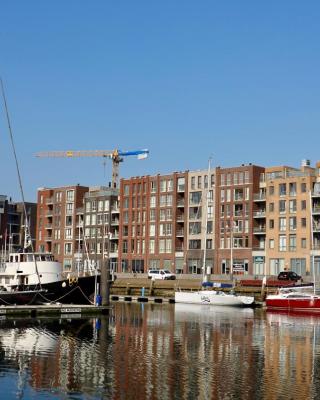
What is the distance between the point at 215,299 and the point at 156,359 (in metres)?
55.9

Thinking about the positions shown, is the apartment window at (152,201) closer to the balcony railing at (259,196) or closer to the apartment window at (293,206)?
the balcony railing at (259,196)

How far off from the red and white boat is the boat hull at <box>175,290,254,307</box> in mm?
4882

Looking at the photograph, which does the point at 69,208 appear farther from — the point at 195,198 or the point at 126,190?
the point at 195,198

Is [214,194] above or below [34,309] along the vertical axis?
above

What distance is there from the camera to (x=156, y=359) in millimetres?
39625

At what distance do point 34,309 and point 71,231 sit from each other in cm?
11066

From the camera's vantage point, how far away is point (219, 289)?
344ft

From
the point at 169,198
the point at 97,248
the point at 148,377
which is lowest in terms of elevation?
the point at 148,377

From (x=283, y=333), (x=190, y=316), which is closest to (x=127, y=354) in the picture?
(x=283, y=333)

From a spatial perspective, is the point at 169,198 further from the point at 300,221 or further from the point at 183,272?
the point at 300,221

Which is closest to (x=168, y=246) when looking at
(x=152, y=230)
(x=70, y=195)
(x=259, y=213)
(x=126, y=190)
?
(x=152, y=230)

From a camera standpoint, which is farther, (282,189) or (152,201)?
(152,201)

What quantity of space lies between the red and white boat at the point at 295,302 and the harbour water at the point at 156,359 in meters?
17.2

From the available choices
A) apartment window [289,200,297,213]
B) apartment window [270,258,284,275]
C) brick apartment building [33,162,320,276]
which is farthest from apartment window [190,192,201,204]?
apartment window [270,258,284,275]
